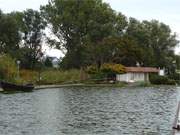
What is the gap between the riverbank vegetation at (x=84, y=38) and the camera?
89875 mm

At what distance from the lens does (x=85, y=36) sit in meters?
96.2

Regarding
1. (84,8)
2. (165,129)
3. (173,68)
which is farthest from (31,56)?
(165,129)

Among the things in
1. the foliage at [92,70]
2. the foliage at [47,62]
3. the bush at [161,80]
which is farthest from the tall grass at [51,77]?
the foliage at [47,62]

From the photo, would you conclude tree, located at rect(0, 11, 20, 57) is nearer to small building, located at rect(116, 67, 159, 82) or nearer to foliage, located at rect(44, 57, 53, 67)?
foliage, located at rect(44, 57, 53, 67)

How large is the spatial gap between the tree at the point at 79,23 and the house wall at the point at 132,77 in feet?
29.8

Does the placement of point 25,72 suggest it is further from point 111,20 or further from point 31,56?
point 111,20

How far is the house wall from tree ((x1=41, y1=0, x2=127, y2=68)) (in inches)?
357

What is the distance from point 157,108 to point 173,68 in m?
70.6

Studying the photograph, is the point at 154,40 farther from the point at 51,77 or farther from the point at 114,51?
the point at 51,77

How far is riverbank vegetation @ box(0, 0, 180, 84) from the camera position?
295ft

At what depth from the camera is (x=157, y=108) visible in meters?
36.5

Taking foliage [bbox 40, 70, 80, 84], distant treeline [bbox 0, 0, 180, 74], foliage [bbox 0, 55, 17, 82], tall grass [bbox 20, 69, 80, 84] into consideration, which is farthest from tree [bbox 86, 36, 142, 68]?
foliage [bbox 0, 55, 17, 82]

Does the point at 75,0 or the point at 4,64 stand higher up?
the point at 75,0

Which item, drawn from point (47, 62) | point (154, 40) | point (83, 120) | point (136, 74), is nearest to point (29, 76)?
point (136, 74)
